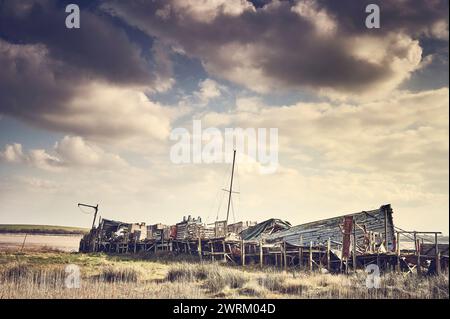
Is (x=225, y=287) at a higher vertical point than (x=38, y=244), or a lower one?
higher

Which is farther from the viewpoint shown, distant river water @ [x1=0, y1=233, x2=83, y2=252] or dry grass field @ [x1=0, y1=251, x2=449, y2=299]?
distant river water @ [x1=0, y1=233, x2=83, y2=252]

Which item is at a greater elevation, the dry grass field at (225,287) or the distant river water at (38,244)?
the dry grass field at (225,287)

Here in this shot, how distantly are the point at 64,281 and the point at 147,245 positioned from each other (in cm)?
2529

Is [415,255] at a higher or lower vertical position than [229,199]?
lower

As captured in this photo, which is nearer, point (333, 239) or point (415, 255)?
point (415, 255)

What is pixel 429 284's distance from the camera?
15055 millimetres

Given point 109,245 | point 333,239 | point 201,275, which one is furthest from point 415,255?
point 109,245

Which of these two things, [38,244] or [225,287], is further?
[38,244]

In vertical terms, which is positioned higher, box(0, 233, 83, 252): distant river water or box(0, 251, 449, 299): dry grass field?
box(0, 251, 449, 299): dry grass field

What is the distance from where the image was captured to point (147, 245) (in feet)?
134

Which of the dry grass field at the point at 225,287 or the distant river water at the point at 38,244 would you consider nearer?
the dry grass field at the point at 225,287
